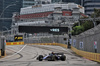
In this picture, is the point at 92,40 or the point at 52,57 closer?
the point at 52,57

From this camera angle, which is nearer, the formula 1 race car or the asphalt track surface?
the asphalt track surface

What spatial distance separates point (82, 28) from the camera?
10375 cm

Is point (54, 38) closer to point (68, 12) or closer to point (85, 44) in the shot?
point (85, 44)

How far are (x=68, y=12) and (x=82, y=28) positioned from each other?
307 feet

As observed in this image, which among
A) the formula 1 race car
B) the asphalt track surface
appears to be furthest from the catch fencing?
the formula 1 race car

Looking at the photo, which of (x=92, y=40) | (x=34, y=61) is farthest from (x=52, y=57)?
(x=92, y=40)

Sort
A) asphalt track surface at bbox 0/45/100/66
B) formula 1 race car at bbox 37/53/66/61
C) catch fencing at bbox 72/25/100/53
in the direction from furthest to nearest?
catch fencing at bbox 72/25/100/53, formula 1 race car at bbox 37/53/66/61, asphalt track surface at bbox 0/45/100/66

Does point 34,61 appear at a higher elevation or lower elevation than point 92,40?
lower

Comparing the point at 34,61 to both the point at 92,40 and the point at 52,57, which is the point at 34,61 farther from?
the point at 92,40

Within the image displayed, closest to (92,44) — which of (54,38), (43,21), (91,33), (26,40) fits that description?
(91,33)

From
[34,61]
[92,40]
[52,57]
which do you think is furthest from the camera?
[92,40]

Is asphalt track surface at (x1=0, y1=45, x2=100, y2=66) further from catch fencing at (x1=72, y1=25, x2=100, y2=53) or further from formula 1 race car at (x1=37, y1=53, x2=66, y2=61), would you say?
catch fencing at (x1=72, y1=25, x2=100, y2=53)

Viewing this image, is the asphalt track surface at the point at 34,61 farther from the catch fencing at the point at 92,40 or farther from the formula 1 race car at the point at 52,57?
the catch fencing at the point at 92,40

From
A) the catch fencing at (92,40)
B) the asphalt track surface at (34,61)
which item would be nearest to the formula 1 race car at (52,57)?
the asphalt track surface at (34,61)
